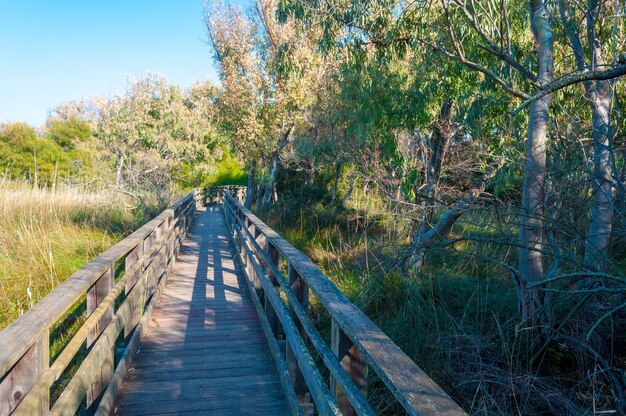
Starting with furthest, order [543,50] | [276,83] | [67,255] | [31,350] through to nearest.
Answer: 1. [276,83]
2. [67,255]
3. [543,50]
4. [31,350]

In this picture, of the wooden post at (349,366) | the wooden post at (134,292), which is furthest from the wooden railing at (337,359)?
the wooden post at (134,292)

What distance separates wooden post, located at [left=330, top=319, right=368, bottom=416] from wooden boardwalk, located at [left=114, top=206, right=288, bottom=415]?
1.32 m

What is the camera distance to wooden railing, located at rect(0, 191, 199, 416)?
2002 millimetres

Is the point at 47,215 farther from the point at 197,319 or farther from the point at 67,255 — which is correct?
the point at 197,319

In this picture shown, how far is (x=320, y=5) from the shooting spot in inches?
312

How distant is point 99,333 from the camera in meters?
3.49

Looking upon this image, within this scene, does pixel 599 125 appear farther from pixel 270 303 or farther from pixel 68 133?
pixel 68 133

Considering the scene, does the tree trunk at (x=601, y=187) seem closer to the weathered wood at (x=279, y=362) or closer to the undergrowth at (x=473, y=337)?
the undergrowth at (x=473, y=337)

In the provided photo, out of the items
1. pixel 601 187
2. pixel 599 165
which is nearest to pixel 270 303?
pixel 601 187

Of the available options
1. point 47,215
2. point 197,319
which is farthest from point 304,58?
point 197,319

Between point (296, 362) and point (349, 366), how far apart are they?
50.0 inches

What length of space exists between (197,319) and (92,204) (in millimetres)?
6800

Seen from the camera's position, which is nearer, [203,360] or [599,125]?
[203,360]

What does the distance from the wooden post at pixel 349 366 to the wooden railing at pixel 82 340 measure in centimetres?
125
